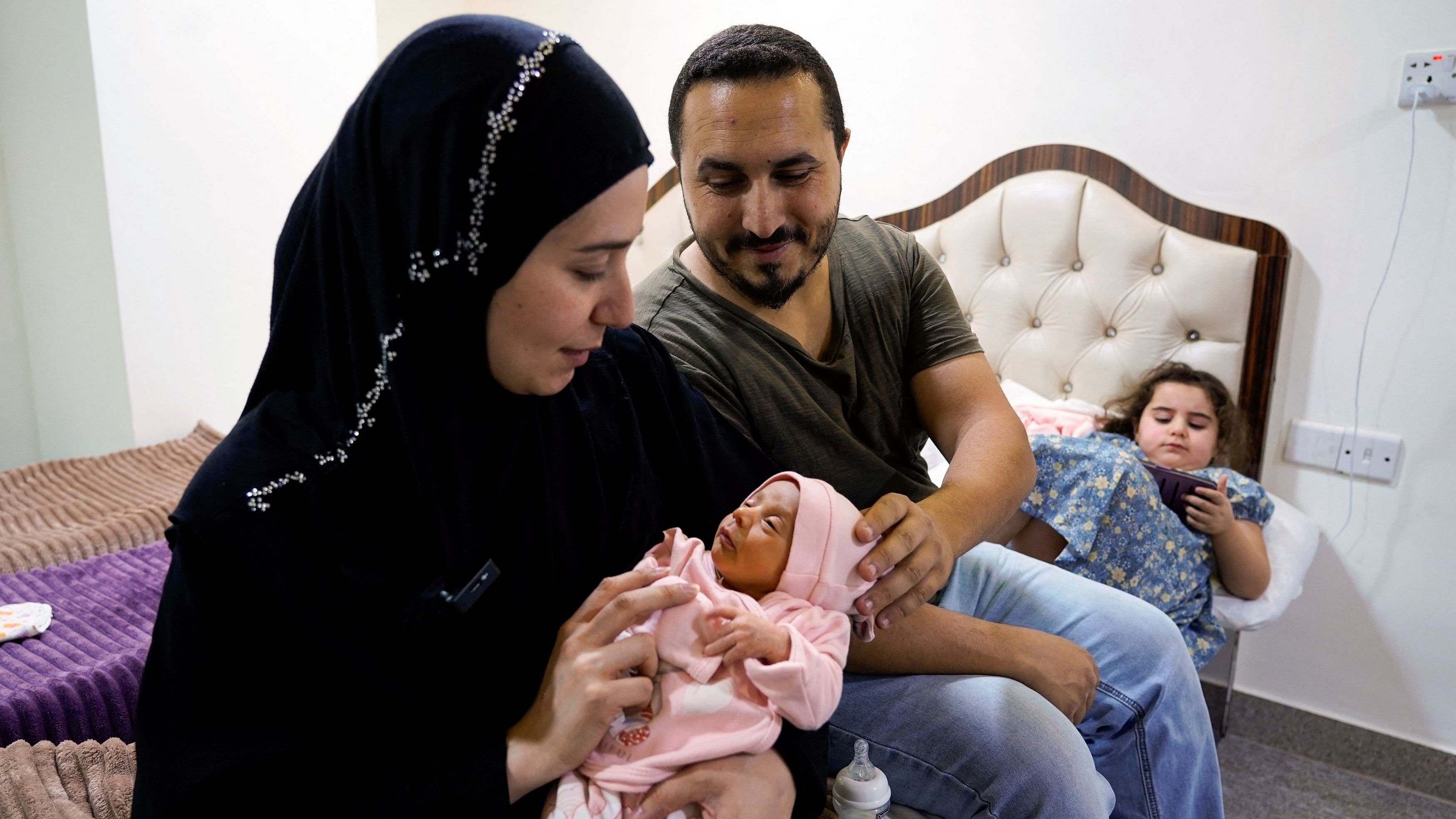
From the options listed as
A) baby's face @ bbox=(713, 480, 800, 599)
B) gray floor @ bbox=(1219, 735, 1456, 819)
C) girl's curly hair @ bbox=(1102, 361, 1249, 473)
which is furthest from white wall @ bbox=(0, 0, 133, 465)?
gray floor @ bbox=(1219, 735, 1456, 819)

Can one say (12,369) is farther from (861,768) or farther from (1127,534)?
(1127,534)

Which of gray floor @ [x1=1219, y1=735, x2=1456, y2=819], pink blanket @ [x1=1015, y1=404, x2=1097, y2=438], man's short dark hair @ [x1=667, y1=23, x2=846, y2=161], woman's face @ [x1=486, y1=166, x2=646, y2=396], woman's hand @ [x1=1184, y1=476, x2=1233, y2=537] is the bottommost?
gray floor @ [x1=1219, y1=735, x2=1456, y2=819]

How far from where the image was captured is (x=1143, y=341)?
237 centimetres

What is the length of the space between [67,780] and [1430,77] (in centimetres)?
271

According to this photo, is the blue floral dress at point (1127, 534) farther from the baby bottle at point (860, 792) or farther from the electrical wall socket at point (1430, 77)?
the baby bottle at point (860, 792)

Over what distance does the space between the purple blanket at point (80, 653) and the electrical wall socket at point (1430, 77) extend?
271cm

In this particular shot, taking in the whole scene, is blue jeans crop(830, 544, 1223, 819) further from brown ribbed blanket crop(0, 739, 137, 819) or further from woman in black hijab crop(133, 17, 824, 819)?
brown ribbed blanket crop(0, 739, 137, 819)

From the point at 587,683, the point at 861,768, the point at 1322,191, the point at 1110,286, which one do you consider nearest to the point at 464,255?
the point at 587,683

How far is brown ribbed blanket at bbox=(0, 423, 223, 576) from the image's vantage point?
6.33 feet

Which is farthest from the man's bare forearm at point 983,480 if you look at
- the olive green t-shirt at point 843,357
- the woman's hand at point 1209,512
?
the woman's hand at point 1209,512

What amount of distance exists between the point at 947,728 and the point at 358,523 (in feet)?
2.44

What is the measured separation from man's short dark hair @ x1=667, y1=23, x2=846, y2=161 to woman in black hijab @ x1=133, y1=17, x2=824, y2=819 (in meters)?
0.59

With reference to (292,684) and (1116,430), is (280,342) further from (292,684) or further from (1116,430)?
(1116,430)

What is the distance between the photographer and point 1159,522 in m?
1.96
